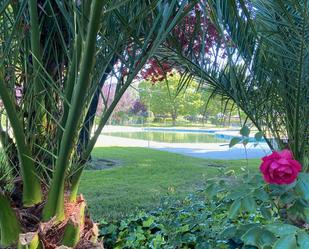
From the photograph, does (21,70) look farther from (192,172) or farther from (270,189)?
(192,172)

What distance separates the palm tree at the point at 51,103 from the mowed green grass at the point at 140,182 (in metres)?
2.06

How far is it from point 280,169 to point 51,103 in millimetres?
1140

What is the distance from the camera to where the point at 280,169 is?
1729mm

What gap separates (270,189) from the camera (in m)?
1.92

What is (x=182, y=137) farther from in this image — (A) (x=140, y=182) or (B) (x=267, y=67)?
(B) (x=267, y=67)

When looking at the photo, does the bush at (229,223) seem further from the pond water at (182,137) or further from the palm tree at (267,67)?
the pond water at (182,137)

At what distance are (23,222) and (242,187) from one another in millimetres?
1033

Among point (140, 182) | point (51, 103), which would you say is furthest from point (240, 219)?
point (140, 182)

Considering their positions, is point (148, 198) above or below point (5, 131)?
below

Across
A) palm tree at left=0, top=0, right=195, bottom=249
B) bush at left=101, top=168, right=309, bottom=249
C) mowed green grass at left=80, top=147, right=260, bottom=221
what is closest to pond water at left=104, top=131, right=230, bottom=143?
mowed green grass at left=80, top=147, right=260, bottom=221

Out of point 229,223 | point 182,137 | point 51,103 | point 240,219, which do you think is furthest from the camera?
point 182,137

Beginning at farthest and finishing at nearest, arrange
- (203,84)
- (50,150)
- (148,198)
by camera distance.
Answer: (148,198) < (203,84) < (50,150)

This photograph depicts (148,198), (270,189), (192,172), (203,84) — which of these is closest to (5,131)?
(270,189)

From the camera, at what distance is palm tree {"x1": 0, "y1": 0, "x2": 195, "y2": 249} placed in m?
1.74
